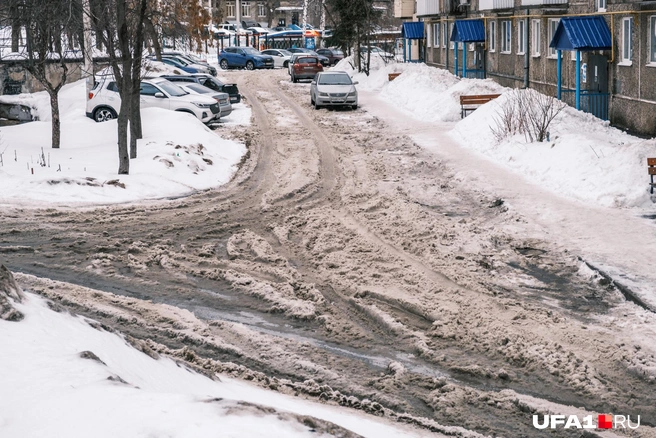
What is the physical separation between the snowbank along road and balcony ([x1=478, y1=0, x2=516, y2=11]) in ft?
61.8

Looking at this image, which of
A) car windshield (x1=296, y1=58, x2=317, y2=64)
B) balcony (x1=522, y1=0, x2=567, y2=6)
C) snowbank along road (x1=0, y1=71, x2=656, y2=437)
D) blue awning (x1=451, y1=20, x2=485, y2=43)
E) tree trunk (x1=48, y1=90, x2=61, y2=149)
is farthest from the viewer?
car windshield (x1=296, y1=58, x2=317, y2=64)

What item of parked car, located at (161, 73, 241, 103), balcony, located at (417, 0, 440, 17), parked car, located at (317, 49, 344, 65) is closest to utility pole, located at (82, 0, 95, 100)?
parked car, located at (161, 73, 241, 103)

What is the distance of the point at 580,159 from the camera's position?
666 inches

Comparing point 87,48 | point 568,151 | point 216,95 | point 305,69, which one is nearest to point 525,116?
point 568,151

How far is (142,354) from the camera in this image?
22.1ft

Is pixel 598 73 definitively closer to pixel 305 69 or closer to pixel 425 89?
pixel 425 89

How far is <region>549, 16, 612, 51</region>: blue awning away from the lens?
24938 millimetres

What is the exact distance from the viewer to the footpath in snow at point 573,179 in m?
12.0

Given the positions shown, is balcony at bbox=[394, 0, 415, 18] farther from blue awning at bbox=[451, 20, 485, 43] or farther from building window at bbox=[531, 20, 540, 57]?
building window at bbox=[531, 20, 540, 57]

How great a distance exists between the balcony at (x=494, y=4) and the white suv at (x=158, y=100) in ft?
42.7

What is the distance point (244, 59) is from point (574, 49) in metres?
41.2

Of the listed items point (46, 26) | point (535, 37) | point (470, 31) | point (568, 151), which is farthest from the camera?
point (470, 31)

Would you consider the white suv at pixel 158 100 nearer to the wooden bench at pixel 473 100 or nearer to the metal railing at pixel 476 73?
the wooden bench at pixel 473 100

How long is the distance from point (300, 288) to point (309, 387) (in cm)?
315
